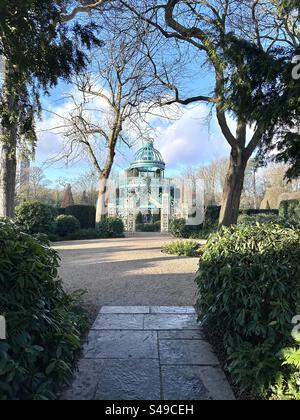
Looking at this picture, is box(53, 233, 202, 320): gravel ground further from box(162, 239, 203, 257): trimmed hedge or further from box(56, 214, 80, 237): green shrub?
box(56, 214, 80, 237): green shrub

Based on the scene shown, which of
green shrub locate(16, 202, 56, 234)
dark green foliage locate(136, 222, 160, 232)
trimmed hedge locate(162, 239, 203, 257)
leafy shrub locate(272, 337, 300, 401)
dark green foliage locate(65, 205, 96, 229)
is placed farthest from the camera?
dark green foliage locate(136, 222, 160, 232)

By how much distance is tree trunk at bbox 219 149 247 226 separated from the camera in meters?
9.66

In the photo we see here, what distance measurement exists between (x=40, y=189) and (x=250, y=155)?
2500cm

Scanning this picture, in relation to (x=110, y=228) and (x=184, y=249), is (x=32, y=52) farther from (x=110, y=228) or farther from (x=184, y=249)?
(x=110, y=228)

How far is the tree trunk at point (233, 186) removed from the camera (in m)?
9.66

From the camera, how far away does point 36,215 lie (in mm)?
12812

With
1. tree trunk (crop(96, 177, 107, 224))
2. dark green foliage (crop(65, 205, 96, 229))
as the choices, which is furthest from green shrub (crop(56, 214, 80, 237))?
dark green foliage (crop(65, 205, 96, 229))

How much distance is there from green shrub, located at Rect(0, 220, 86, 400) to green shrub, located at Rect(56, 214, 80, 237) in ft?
40.4

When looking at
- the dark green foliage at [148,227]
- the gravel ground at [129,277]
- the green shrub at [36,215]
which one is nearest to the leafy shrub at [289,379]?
the gravel ground at [129,277]

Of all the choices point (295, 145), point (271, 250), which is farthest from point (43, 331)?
point (295, 145)

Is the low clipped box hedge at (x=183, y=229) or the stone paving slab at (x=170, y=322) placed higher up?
the low clipped box hedge at (x=183, y=229)

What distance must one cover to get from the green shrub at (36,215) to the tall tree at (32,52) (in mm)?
8102

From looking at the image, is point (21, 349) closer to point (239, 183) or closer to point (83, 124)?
point (239, 183)

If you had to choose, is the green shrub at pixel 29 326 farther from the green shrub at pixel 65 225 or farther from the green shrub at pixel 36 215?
the green shrub at pixel 65 225
